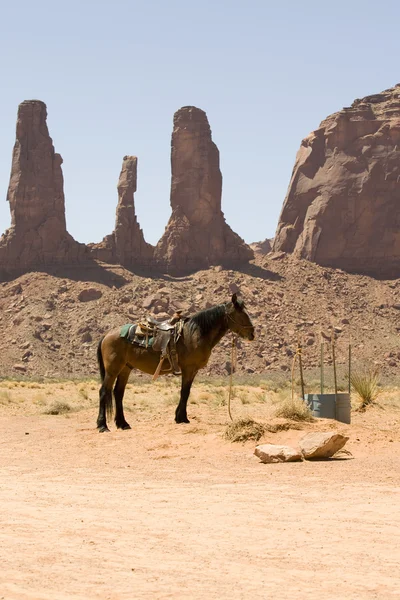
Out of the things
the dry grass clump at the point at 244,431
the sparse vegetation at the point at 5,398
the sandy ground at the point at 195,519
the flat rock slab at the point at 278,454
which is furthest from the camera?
the sparse vegetation at the point at 5,398

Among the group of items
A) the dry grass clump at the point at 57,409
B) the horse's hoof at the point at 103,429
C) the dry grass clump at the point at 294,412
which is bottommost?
the horse's hoof at the point at 103,429

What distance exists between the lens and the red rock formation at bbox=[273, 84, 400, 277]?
8338cm

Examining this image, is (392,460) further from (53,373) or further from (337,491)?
(53,373)

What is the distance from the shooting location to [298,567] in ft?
27.5

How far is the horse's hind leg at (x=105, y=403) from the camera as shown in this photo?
787 inches

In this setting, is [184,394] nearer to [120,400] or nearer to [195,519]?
[120,400]

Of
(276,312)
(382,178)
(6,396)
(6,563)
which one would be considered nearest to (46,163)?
(276,312)

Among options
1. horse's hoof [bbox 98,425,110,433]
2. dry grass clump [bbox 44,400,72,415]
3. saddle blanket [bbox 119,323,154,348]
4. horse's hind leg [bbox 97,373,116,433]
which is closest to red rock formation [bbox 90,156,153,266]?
dry grass clump [bbox 44,400,72,415]

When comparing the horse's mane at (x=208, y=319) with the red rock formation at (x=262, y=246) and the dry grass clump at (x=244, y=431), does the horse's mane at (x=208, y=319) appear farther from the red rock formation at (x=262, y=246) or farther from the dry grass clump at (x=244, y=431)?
the red rock formation at (x=262, y=246)

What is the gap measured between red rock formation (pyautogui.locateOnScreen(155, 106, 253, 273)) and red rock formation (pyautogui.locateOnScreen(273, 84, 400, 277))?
667 centimetres

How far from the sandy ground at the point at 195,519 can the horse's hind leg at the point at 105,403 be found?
113 cm

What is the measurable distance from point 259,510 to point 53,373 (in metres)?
55.0

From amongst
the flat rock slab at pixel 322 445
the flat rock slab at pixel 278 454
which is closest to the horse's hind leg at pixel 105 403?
the flat rock slab at pixel 278 454

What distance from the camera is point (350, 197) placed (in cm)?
8412
